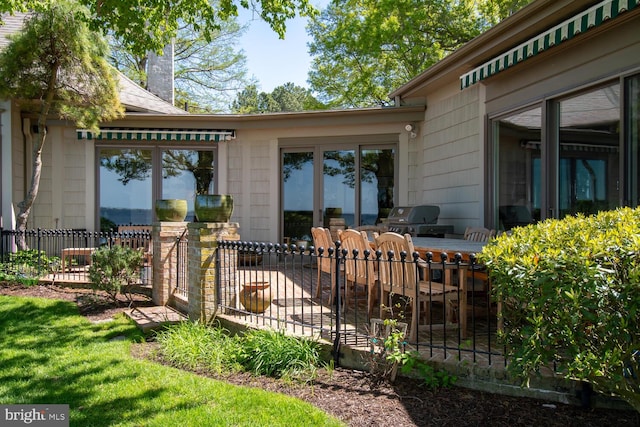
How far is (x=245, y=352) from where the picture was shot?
160 inches

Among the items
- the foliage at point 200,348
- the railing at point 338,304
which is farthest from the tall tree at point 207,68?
the foliage at point 200,348

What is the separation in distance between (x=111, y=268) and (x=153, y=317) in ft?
3.16

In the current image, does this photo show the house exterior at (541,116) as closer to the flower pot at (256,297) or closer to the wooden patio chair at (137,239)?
the flower pot at (256,297)

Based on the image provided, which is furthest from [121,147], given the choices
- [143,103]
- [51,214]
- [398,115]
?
[398,115]

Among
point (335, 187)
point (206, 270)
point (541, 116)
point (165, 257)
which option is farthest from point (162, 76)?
point (541, 116)

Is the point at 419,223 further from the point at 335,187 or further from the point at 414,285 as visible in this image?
the point at 414,285

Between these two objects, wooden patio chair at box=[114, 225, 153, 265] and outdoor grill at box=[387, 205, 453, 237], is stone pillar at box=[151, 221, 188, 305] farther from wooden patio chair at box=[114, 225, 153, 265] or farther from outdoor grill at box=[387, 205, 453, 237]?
outdoor grill at box=[387, 205, 453, 237]

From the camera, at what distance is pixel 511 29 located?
586cm

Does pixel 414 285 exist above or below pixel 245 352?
above

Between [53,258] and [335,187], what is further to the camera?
[335,187]

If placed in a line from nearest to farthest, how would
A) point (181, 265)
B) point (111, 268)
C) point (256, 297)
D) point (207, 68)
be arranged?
point (256, 297), point (111, 268), point (181, 265), point (207, 68)

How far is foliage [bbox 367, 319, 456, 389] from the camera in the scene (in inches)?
134

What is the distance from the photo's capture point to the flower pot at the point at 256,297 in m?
4.86

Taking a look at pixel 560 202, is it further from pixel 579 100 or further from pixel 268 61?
pixel 268 61
